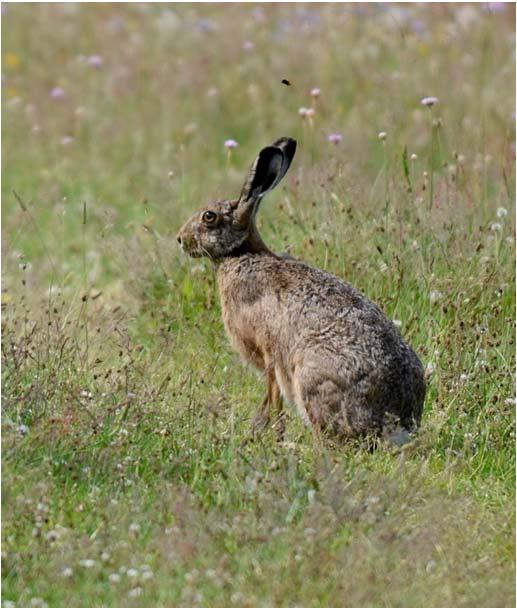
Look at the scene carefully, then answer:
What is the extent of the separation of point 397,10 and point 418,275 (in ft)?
23.5

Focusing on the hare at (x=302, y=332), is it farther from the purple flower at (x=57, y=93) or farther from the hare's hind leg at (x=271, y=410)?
the purple flower at (x=57, y=93)

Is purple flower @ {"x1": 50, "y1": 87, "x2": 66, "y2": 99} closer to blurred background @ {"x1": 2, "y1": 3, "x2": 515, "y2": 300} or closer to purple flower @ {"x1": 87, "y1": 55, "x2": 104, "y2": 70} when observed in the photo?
blurred background @ {"x1": 2, "y1": 3, "x2": 515, "y2": 300}

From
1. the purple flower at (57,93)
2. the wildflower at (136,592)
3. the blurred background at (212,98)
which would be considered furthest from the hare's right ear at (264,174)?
the purple flower at (57,93)

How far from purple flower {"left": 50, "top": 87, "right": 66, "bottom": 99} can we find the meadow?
60 millimetres

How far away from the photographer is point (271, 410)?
→ 19.4 feet

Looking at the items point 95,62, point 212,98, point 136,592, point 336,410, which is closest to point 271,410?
point 336,410

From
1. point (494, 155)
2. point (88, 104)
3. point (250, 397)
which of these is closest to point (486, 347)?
point (250, 397)

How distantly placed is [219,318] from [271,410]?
→ 119 cm

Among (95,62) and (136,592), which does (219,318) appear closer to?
(136,592)

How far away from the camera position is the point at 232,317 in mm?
6363

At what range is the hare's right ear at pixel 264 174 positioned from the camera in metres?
6.30

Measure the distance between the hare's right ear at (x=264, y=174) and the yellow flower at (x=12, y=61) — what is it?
6863mm

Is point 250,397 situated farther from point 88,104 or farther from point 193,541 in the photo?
point 88,104

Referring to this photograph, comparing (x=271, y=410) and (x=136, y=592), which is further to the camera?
(x=271, y=410)
